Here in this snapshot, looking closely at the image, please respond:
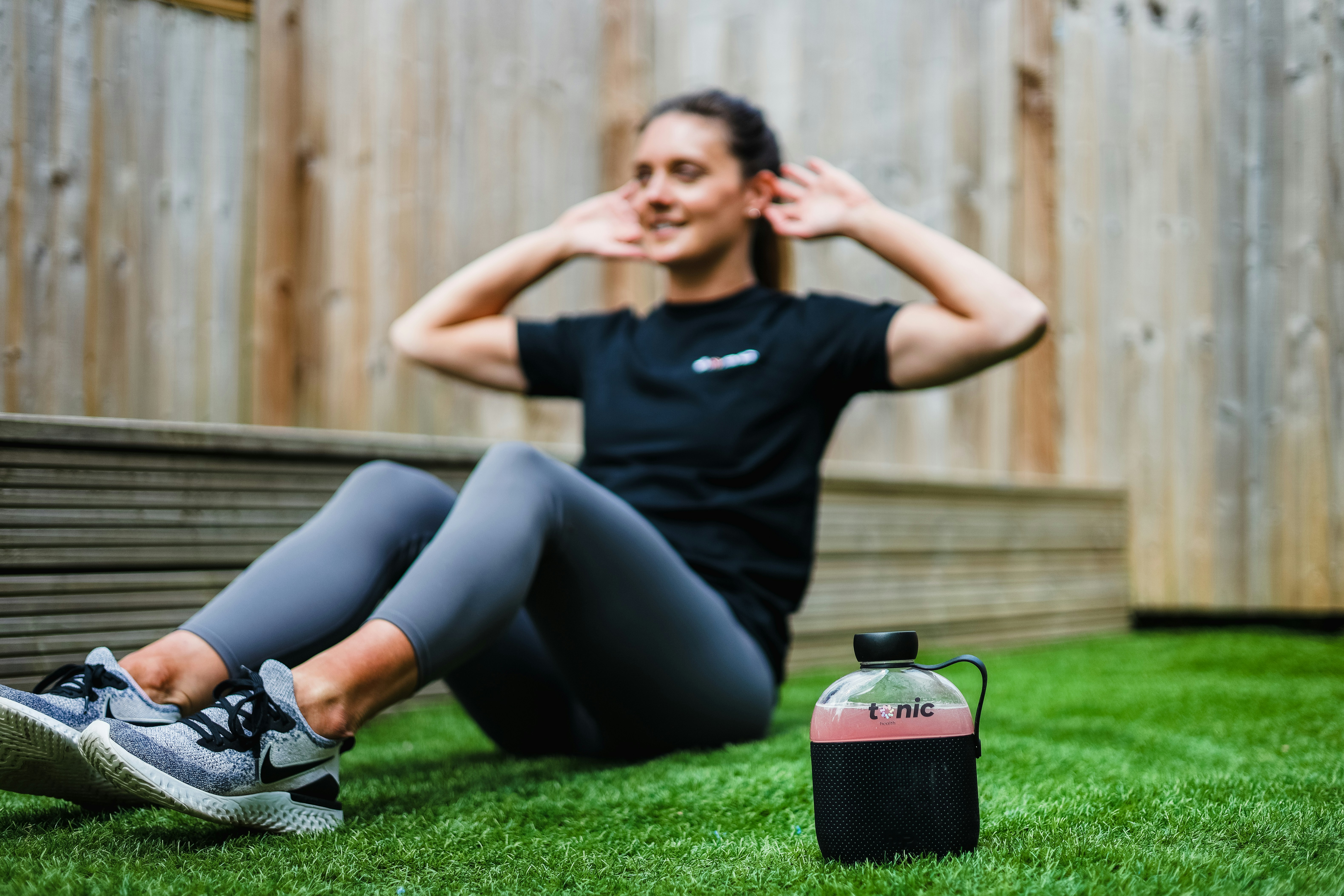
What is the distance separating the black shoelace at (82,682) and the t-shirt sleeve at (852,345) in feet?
3.26

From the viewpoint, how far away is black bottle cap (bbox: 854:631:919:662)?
0.93m

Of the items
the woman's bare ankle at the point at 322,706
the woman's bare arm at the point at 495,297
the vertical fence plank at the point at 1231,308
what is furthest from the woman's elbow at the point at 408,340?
the vertical fence plank at the point at 1231,308

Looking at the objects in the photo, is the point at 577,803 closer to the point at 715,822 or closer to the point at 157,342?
the point at 715,822

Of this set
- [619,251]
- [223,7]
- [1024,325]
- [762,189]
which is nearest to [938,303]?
[1024,325]

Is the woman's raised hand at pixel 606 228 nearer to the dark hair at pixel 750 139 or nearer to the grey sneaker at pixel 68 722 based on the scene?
the dark hair at pixel 750 139

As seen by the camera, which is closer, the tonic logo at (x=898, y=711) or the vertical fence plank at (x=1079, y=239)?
the tonic logo at (x=898, y=711)

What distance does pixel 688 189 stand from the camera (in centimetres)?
169

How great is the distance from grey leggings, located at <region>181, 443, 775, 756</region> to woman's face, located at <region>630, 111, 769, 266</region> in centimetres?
49

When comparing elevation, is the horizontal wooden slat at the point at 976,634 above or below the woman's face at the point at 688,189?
below

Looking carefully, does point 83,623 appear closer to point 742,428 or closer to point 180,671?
point 180,671

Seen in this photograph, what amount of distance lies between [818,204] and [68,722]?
1221 millimetres

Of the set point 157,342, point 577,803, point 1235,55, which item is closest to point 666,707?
→ point 577,803

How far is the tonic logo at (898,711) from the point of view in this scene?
898 mm

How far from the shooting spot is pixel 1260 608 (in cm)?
308
